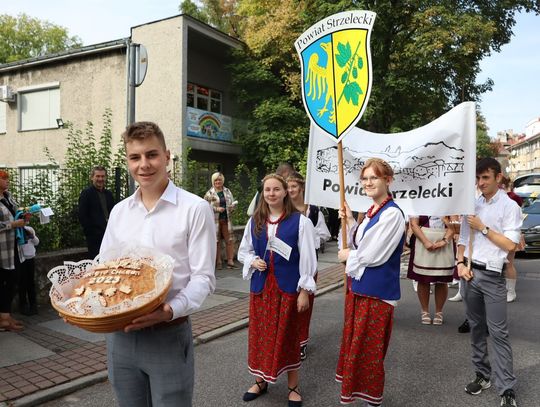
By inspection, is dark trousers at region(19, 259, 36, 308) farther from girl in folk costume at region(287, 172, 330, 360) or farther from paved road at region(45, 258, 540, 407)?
girl in folk costume at region(287, 172, 330, 360)

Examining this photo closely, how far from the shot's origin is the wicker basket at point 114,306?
5.81ft

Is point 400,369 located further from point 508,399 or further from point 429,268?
point 429,268

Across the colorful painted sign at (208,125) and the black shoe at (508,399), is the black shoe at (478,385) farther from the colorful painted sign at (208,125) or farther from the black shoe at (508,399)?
the colorful painted sign at (208,125)

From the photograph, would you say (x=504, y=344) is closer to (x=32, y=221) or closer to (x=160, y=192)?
(x=160, y=192)

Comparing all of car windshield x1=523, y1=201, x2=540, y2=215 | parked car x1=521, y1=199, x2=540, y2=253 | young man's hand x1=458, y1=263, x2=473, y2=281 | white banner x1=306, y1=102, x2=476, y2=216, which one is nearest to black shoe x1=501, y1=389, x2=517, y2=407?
young man's hand x1=458, y1=263, x2=473, y2=281

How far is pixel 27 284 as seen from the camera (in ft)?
20.6

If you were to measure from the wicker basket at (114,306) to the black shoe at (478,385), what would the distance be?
3.24 metres

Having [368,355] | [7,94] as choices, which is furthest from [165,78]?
[368,355]

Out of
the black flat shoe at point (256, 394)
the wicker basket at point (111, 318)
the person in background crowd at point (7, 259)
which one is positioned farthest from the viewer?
the person in background crowd at point (7, 259)

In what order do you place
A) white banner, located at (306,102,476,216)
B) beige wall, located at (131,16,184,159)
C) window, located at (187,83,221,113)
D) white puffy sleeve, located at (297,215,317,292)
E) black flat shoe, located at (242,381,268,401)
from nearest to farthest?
white puffy sleeve, located at (297,215,317,292) → black flat shoe, located at (242,381,268,401) → white banner, located at (306,102,476,216) → beige wall, located at (131,16,184,159) → window, located at (187,83,221,113)

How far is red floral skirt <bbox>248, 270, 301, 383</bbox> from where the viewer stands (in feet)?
12.4

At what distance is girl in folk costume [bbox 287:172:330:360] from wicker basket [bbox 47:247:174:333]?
7.90 ft

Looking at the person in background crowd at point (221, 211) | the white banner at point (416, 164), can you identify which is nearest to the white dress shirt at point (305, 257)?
the white banner at point (416, 164)

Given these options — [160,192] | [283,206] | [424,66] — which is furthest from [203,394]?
[424,66]
